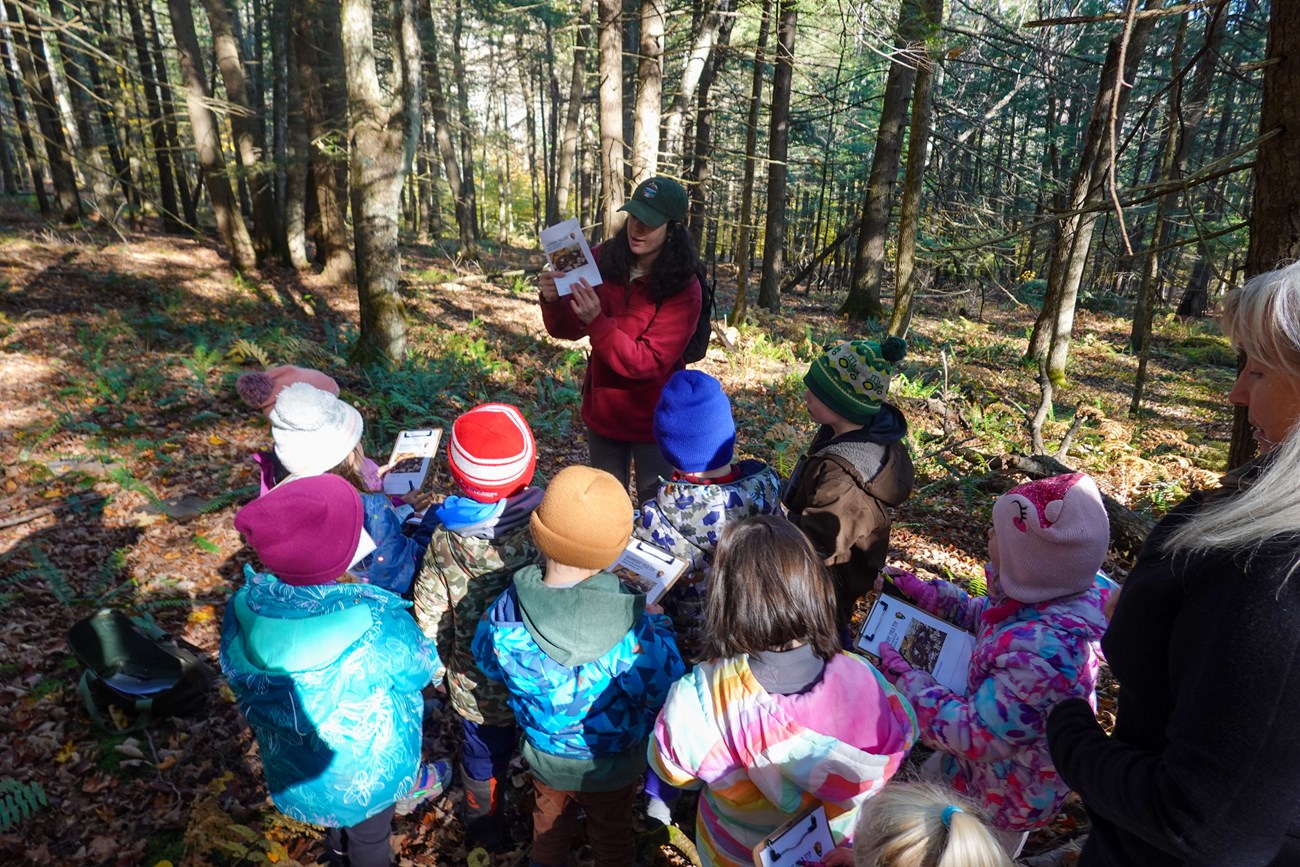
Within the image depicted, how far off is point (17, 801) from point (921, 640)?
3.82 m

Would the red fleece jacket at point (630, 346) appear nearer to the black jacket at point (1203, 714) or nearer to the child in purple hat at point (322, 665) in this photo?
the child in purple hat at point (322, 665)

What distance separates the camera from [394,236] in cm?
745

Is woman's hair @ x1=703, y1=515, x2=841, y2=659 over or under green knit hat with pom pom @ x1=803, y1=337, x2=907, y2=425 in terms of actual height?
under

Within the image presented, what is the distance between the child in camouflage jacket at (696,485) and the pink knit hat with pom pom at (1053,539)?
99 centimetres

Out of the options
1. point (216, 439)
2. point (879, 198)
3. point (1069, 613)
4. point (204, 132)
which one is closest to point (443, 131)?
point (204, 132)

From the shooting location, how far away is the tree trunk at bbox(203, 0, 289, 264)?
11.4 meters

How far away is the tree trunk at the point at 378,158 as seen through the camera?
22.2 feet

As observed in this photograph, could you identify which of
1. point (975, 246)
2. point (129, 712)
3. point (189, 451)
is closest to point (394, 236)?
point (189, 451)

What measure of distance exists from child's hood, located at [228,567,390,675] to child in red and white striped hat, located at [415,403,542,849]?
373mm

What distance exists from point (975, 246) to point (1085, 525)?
5.62 feet

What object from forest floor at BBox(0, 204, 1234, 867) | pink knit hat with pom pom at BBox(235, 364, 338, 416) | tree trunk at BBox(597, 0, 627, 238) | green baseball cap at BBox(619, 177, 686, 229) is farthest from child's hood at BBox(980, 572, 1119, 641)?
tree trunk at BBox(597, 0, 627, 238)

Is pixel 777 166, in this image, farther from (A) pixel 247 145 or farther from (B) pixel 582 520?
(B) pixel 582 520

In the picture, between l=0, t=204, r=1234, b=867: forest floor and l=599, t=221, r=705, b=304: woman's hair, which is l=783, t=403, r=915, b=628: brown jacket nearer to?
l=599, t=221, r=705, b=304: woman's hair

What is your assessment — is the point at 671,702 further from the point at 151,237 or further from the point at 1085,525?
the point at 151,237
